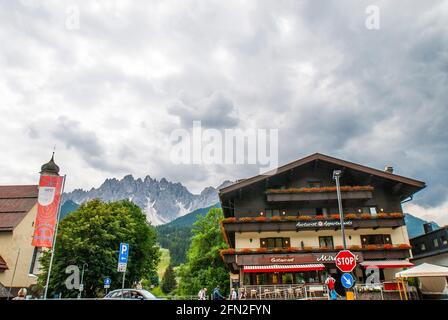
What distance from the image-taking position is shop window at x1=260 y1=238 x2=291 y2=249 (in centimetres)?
3334

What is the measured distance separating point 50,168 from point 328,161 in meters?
51.3

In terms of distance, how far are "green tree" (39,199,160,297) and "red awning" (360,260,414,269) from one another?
88.2 ft

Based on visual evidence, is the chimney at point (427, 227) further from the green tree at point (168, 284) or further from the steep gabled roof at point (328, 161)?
the green tree at point (168, 284)

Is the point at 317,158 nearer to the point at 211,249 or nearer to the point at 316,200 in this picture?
the point at 316,200

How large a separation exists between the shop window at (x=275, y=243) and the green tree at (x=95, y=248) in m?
17.4

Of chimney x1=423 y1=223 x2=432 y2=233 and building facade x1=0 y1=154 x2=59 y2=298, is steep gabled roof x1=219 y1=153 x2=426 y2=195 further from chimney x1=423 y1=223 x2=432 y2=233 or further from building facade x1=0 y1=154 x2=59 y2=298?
building facade x1=0 y1=154 x2=59 y2=298

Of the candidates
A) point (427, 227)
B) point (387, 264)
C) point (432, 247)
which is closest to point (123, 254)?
point (387, 264)

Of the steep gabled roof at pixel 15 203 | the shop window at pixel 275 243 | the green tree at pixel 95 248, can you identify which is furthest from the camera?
the steep gabled roof at pixel 15 203

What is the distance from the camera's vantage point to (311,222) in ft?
108

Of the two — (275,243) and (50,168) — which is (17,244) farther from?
(275,243)

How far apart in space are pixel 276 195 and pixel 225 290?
21.2 m

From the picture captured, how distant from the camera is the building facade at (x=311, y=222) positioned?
31625 millimetres

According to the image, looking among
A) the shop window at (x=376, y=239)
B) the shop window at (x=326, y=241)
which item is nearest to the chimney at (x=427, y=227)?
the shop window at (x=376, y=239)

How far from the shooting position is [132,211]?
164ft
